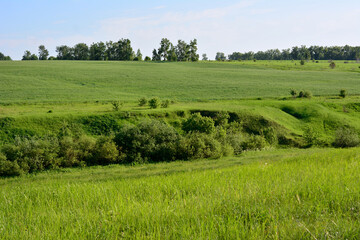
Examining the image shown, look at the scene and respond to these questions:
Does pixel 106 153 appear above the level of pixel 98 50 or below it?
below

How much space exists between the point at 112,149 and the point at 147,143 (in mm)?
2714

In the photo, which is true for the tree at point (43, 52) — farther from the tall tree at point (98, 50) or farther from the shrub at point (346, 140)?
the shrub at point (346, 140)

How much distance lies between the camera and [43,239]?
2885mm

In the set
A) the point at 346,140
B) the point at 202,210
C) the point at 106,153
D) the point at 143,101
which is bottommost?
the point at 346,140

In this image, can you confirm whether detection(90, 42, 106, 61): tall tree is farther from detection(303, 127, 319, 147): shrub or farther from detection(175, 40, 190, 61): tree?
detection(303, 127, 319, 147): shrub

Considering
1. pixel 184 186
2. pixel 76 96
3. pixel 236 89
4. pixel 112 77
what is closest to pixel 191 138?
pixel 184 186

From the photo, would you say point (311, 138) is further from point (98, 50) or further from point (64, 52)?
point (64, 52)

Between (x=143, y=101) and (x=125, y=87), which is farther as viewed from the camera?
(x=125, y=87)

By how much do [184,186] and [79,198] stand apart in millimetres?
1545

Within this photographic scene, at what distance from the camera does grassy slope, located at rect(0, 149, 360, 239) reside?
9.73 feet

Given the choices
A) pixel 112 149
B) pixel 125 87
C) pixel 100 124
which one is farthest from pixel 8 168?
pixel 125 87

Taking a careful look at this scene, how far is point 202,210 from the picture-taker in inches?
135

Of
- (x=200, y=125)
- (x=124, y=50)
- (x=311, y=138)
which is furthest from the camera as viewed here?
(x=124, y=50)

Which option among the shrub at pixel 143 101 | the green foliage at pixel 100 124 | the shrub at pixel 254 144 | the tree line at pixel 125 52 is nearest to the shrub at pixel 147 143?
the green foliage at pixel 100 124
